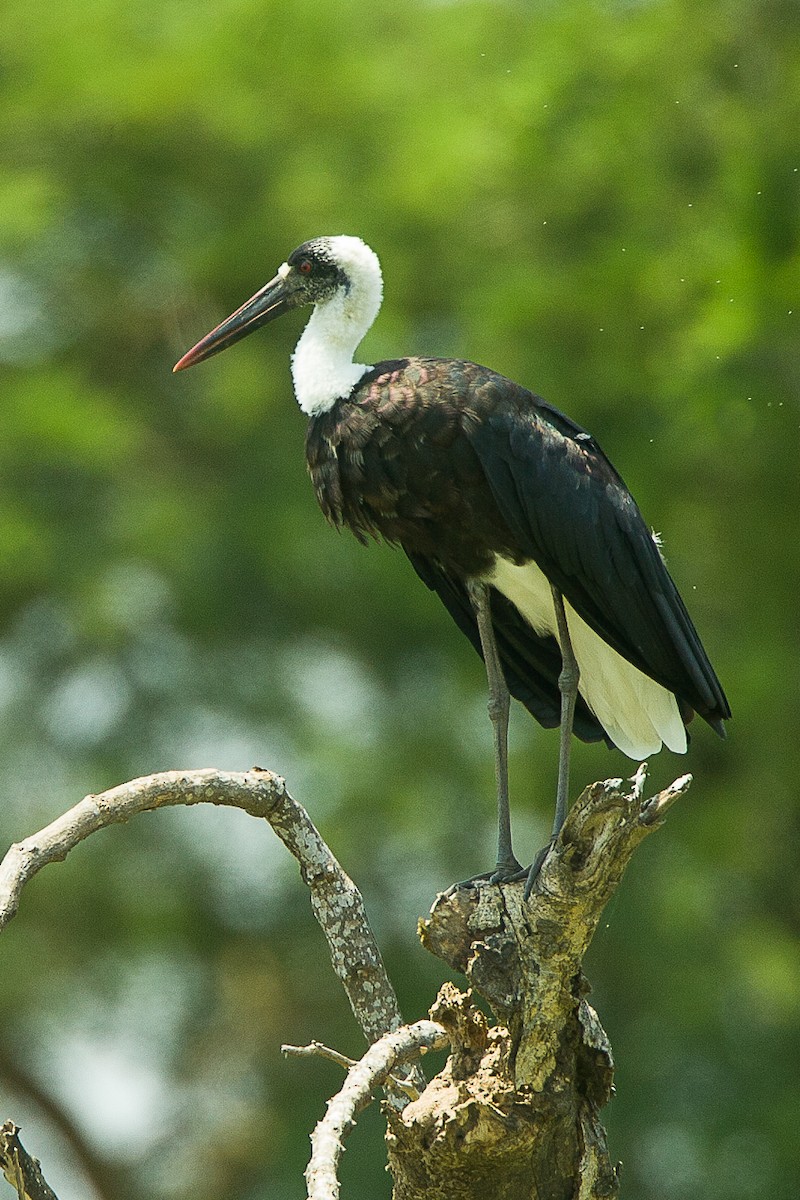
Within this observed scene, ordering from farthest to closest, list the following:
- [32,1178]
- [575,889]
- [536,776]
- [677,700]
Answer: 1. [536,776]
2. [677,700]
3. [575,889]
4. [32,1178]

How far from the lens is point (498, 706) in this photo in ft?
16.7

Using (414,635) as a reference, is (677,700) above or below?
below

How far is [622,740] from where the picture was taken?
500 centimetres

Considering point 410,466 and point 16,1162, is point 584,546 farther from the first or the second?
point 16,1162

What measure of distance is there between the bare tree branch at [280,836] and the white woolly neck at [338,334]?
1467 mm

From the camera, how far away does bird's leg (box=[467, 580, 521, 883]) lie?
4703 mm

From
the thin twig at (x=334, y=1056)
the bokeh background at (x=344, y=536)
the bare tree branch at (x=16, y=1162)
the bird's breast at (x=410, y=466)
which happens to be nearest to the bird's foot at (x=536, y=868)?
the thin twig at (x=334, y=1056)

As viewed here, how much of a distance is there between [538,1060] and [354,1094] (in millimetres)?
559

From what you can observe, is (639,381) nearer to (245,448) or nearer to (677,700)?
(245,448)

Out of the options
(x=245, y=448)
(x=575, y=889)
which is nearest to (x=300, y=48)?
(x=245, y=448)

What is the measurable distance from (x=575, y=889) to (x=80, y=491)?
27.1ft

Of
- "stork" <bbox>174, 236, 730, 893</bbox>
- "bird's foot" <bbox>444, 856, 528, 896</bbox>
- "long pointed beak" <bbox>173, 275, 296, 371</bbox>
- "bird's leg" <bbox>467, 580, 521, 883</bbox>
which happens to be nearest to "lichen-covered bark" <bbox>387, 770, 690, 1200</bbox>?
"bird's foot" <bbox>444, 856, 528, 896</bbox>

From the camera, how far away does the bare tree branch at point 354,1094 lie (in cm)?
277

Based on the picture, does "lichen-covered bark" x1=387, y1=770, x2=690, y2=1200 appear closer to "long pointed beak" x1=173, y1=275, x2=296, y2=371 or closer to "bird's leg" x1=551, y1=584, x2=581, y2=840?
"bird's leg" x1=551, y1=584, x2=581, y2=840
